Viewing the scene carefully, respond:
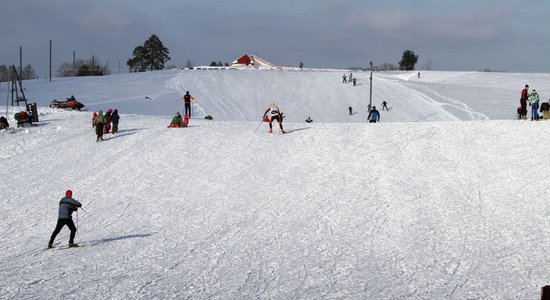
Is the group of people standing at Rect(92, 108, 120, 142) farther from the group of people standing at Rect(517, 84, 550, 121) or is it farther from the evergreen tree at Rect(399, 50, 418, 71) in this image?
the evergreen tree at Rect(399, 50, 418, 71)

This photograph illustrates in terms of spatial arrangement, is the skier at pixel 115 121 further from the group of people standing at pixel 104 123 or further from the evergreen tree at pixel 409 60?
the evergreen tree at pixel 409 60

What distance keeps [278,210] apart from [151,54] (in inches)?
4060

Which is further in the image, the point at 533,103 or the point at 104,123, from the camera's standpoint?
the point at 104,123

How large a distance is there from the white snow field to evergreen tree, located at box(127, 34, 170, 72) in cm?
8224

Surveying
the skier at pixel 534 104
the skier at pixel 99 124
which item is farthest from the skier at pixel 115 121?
the skier at pixel 534 104

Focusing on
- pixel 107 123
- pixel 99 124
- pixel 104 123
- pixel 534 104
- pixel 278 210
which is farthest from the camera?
pixel 107 123

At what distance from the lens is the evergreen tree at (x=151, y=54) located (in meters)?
115

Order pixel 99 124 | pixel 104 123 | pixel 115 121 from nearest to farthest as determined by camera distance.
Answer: pixel 99 124, pixel 104 123, pixel 115 121

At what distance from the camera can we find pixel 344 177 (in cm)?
2102

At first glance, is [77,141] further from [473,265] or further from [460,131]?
[473,265]

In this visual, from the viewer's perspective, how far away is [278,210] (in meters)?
17.7

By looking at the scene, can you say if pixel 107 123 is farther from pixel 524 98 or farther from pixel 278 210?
pixel 524 98

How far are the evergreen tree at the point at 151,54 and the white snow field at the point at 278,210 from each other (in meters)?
82.2

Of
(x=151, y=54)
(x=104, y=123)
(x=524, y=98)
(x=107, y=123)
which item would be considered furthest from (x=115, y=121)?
(x=151, y=54)
